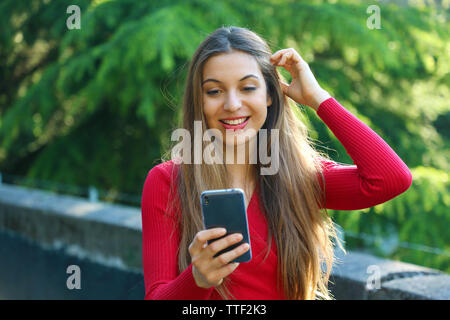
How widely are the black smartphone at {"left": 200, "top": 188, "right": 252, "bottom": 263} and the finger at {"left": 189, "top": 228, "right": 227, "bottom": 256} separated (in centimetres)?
7

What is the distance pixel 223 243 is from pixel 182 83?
2.81 meters

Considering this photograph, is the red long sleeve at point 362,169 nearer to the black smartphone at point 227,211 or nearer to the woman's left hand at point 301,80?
the woman's left hand at point 301,80

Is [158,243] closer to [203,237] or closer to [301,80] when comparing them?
[203,237]

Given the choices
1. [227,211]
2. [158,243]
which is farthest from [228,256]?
[158,243]

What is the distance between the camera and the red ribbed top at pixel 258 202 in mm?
1639

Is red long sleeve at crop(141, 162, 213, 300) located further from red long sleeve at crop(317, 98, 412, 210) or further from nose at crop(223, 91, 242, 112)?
red long sleeve at crop(317, 98, 412, 210)

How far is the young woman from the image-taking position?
169 cm

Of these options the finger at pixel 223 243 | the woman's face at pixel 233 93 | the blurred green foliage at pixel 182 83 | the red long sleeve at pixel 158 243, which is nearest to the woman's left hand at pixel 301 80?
the woman's face at pixel 233 93

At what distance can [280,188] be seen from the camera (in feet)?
6.02

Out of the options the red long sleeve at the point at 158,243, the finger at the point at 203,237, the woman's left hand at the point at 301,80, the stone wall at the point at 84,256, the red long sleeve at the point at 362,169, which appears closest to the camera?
the finger at the point at 203,237

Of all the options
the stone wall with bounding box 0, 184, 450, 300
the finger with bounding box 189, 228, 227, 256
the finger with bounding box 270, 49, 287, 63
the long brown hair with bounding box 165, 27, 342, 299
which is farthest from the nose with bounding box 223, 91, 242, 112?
the stone wall with bounding box 0, 184, 450, 300

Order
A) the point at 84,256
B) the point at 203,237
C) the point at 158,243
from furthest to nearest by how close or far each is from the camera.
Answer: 1. the point at 84,256
2. the point at 158,243
3. the point at 203,237
